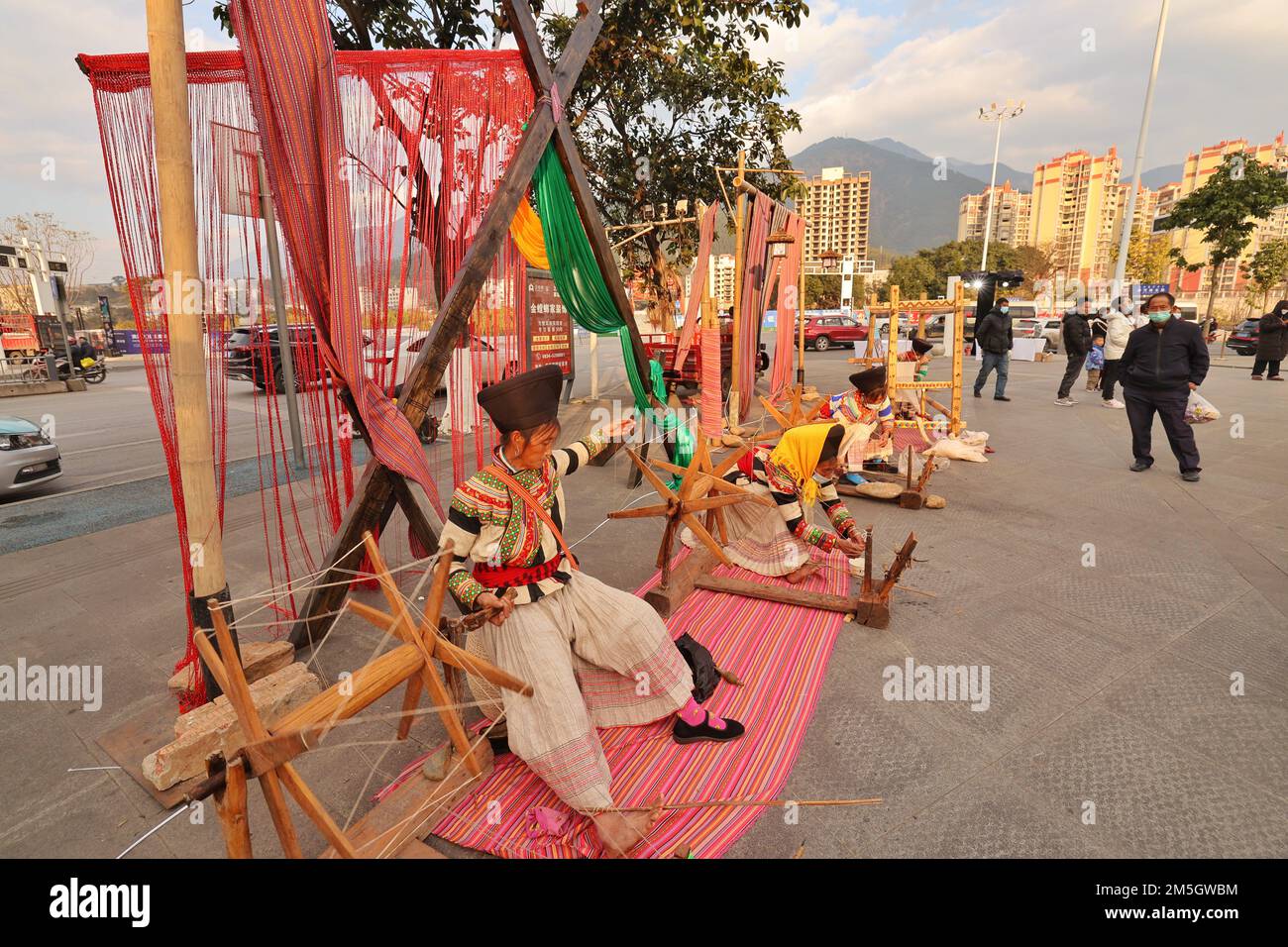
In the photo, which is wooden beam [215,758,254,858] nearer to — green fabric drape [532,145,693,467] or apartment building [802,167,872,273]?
green fabric drape [532,145,693,467]

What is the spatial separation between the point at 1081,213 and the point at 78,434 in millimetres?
85039

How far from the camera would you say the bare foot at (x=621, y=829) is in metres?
1.87

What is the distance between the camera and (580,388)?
1318cm

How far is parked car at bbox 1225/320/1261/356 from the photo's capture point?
16.8m

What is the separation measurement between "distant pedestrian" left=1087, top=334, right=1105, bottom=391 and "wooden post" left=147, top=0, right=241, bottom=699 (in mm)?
13634

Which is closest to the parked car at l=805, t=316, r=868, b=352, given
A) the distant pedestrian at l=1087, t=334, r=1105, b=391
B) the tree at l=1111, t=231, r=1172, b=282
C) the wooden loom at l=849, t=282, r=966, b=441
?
the distant pedestrian at l=1087, t=334, r=1105, b=391

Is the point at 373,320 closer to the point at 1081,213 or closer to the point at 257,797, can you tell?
the point at 257,797

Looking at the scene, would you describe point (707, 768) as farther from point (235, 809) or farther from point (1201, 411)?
point (1201, 411)

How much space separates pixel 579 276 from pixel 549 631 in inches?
130

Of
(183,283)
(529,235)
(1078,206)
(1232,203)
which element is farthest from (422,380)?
(1078,206)

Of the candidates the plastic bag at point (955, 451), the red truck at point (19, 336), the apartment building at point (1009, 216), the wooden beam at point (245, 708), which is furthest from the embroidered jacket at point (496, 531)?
the apartment building at point (1009, 216)
